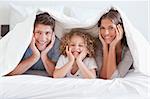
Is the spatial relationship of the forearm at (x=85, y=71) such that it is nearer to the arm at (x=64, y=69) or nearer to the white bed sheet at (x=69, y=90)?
the arm at (x=64, y=69)

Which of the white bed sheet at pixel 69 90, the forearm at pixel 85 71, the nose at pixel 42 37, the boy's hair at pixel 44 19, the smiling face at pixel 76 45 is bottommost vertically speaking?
the white bed sheet at pixel 69 90

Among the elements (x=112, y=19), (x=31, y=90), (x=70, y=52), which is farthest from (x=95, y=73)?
(x=31, y=90)

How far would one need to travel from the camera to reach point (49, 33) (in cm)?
136

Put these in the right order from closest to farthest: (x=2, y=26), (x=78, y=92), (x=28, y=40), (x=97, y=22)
Answer: (x=78, y=92), (x=28, y=40), (x=97, y=22), (x=2, y=26)

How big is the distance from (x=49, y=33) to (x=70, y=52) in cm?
14

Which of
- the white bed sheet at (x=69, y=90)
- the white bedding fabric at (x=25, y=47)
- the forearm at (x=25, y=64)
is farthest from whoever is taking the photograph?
the forearm at (x=25, y=64)

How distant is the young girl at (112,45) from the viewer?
4.36 ft

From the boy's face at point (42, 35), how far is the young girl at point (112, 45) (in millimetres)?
251

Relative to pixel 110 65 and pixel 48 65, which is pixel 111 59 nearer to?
pixel 110 65

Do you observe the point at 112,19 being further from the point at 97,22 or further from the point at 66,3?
the point at 66,3

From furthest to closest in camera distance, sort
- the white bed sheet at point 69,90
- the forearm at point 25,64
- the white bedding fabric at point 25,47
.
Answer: the forearm at point 25,64
the white bedding fabric at point 25,47
the white bed sheet at point 69,90

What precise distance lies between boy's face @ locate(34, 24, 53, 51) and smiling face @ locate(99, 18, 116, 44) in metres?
0.25

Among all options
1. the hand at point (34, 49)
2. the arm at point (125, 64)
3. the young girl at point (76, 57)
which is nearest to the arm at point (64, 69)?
the young girl at point (76, 57)

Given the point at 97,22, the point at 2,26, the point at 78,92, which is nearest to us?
the point at 78,92
